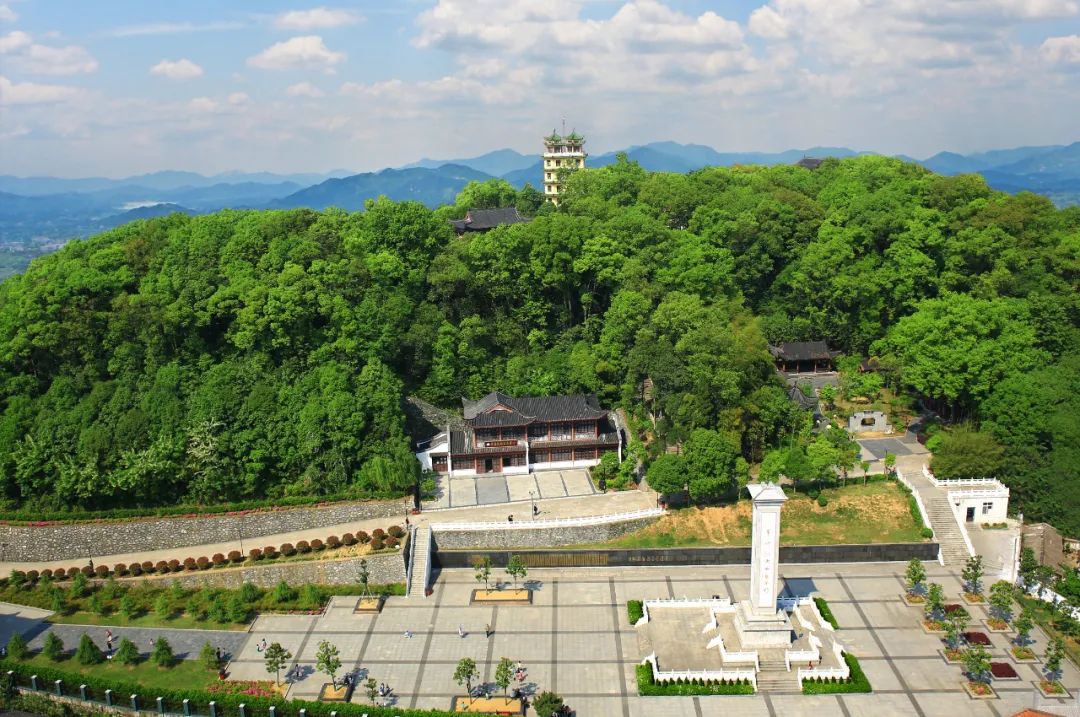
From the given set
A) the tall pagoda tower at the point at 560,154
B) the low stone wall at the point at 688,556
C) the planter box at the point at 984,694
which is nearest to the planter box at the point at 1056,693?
the planter box at the point at 984,694

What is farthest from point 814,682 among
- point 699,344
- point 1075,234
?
point 1075,234

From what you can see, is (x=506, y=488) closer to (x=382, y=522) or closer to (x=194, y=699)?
(x=382, y=522)

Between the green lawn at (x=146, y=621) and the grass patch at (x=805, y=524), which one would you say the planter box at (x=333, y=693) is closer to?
the green lawn at (x=146, y=621)

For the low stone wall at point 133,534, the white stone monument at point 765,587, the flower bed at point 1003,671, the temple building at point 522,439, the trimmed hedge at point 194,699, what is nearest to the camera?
the trimmed hedge at point 194,699

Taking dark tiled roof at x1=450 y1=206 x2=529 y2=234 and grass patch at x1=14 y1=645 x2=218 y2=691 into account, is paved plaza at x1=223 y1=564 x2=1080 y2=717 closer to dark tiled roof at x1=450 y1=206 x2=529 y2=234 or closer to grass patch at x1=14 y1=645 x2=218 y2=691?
grass patch at x1=14 y1=645 x2=218 y2=691

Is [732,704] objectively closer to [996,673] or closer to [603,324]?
[996,673]

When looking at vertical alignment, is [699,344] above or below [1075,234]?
below

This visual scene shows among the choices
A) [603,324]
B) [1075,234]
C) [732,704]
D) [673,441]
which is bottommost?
[732,704]
